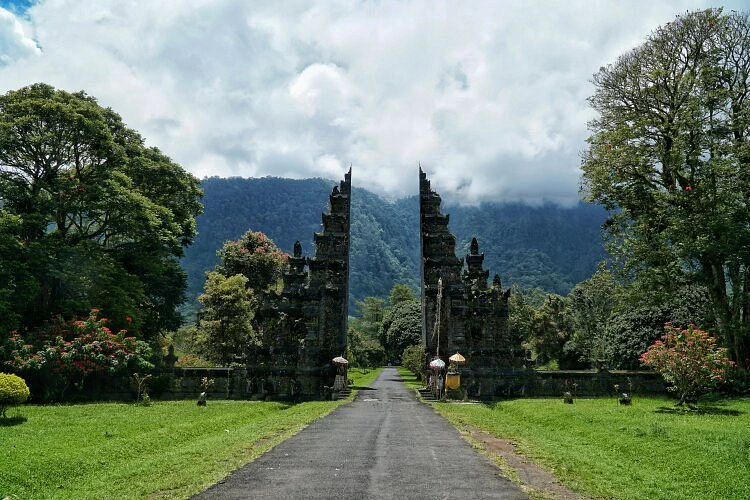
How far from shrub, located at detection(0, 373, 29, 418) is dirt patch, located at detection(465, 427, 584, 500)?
1625 cm

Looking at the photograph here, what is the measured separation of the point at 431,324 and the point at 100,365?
2222cm

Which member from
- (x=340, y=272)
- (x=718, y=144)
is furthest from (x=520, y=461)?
(x=340, y=272)

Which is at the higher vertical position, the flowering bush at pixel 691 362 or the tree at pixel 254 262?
the tree at pixel 254 262

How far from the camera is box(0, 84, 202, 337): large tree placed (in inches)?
1078

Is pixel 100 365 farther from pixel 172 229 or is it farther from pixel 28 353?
pixel 172 229

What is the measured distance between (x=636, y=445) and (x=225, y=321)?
1521 inches

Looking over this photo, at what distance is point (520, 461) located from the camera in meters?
12.1

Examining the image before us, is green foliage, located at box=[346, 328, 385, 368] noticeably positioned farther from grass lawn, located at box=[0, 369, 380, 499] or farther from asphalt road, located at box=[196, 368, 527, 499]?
asphalt road, located at box=[196, 368, 527, 499]

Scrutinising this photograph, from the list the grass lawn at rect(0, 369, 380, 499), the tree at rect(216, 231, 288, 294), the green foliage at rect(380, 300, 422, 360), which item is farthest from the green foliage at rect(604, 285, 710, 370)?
the tree at rect(216, 231, 288, 294)

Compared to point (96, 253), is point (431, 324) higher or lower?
lower

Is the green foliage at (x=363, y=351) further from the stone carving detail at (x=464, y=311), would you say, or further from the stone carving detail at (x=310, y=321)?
the stone carving detail at (x=464, y=311)

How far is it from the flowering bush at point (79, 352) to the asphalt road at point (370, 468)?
15146mm

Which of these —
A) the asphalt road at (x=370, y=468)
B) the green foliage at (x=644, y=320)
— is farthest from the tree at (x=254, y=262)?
the asphalt road at (x=370, y=468)

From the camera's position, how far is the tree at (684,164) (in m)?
25.3
